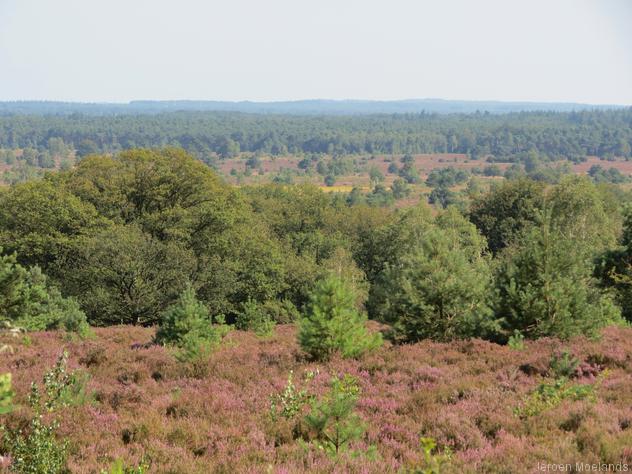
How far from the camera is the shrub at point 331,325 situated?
45.7 ft

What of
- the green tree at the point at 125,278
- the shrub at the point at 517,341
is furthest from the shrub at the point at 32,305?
the shrub at the point at 517,341

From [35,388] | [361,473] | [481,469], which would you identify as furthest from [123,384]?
[481,469]

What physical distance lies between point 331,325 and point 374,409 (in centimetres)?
367

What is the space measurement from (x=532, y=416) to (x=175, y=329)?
11.5 meters

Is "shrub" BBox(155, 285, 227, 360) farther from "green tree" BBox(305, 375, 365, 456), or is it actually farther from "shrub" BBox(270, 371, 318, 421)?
"green tree" BBox(305, 375, 365, 456)

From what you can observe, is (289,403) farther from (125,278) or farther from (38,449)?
(125,278)

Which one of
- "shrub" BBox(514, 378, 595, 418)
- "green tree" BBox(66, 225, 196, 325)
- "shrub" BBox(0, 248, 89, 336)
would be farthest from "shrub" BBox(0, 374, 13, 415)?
"green tree" BBox(66, 225, 196, 325)

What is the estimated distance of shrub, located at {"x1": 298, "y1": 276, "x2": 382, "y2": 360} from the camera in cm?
1393

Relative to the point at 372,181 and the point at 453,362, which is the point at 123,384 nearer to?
the point at 453,362

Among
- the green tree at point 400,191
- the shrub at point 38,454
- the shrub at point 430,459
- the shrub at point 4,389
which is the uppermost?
the shrub at point 4,389

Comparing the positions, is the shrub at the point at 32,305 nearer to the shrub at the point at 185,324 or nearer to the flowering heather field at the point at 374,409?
the flowering heather field at the point at 374,409

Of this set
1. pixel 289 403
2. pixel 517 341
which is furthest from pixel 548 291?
pixel 289 403

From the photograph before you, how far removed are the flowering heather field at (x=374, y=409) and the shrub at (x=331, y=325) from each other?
1.67 feet

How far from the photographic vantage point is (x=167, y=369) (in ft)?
43.6
